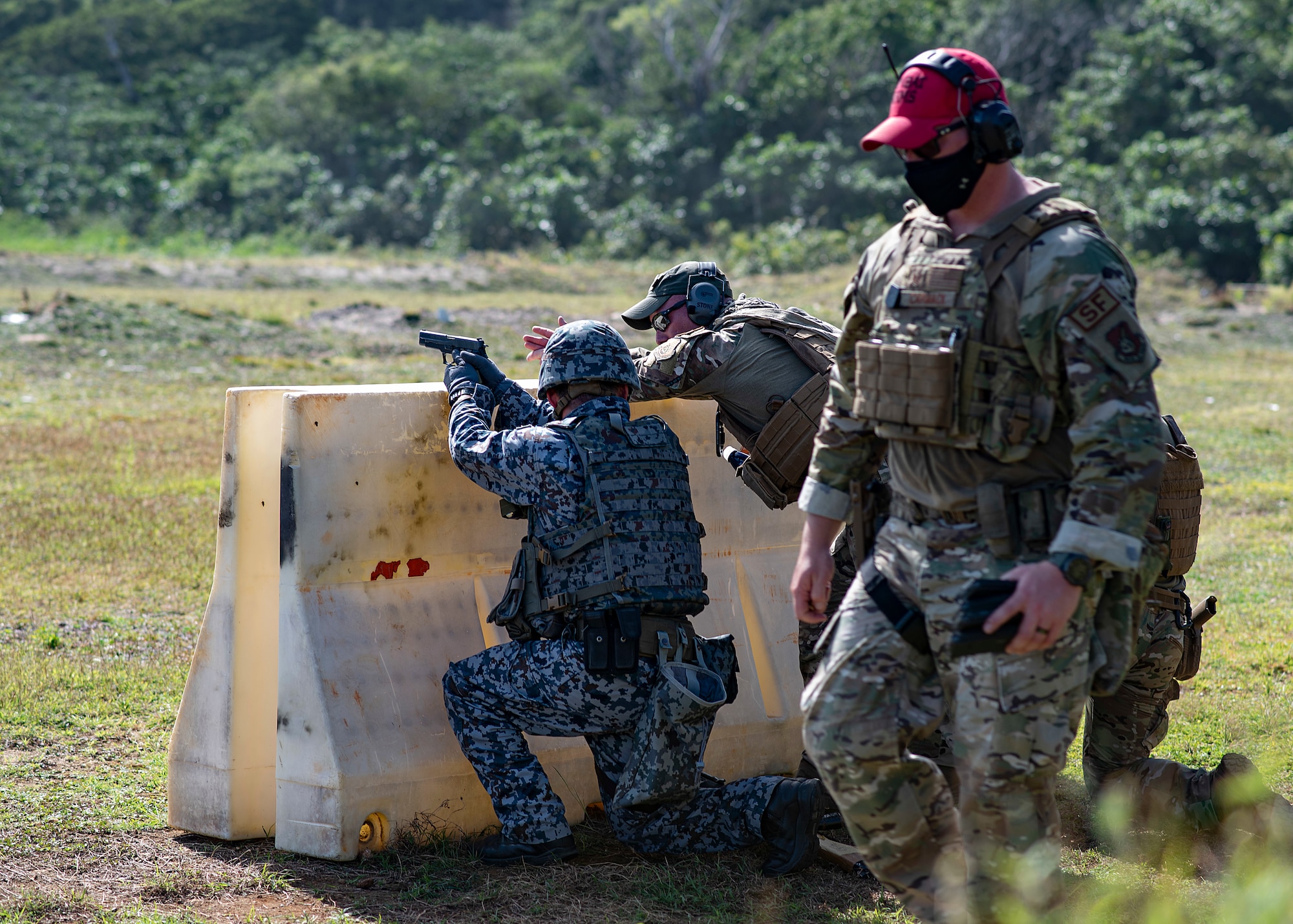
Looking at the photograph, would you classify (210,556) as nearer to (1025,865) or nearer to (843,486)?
(843,486)

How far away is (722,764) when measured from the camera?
14.4 ft

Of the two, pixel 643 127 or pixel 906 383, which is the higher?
pixel 643 127

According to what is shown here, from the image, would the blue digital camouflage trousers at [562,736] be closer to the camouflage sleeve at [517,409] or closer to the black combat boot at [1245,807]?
the camouflage sleeve at [517,409]

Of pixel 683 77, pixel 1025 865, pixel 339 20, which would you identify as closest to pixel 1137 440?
Answer: pixel 1025 865

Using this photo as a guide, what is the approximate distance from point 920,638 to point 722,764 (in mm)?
1846

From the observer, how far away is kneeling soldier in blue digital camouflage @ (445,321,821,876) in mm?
3553

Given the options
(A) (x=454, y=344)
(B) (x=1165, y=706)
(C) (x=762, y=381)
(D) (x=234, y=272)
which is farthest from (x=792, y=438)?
(D) (x=234, y=272)

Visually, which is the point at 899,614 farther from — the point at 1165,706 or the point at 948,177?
the point at 1165,706

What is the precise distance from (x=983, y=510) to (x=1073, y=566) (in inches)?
9.0

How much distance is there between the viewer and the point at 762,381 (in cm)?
417

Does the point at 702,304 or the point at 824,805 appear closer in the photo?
the point at 824,805

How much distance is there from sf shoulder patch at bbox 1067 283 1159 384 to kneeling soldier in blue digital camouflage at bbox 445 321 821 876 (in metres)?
1.48

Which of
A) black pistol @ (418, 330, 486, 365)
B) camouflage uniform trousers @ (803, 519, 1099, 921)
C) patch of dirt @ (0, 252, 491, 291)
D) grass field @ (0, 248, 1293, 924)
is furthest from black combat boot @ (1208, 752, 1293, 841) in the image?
patch of dirt @ (0, 252, 491, 291)

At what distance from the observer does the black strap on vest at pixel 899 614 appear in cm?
268
